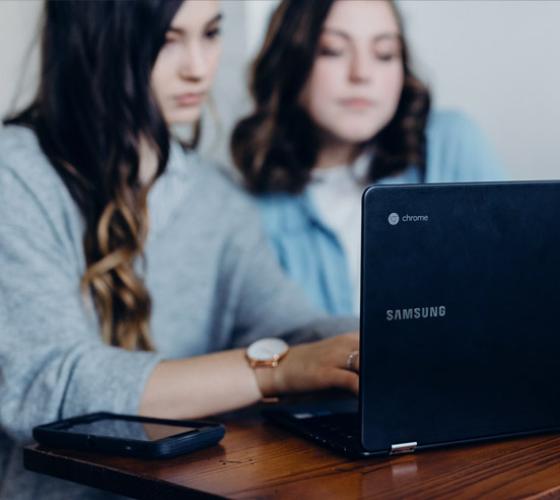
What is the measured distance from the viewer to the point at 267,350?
1245 mm

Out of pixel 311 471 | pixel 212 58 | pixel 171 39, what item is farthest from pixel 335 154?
pixel 311 471

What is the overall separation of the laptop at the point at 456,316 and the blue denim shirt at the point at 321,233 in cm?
77

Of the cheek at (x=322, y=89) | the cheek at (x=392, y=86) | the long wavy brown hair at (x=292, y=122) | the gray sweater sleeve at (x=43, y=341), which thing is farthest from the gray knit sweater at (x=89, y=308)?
the cheek at (x=392, y=86)

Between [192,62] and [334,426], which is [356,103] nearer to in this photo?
[192,62]

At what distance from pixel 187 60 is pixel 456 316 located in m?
0.83

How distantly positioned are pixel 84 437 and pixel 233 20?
39.9 inches

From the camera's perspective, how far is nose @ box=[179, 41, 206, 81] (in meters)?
1.63

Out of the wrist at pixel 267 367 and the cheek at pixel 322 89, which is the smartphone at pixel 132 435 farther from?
the cheek at pixel 322 89

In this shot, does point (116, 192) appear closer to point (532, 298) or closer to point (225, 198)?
point (225, 198)

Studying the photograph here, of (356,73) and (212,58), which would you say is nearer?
(212,58)

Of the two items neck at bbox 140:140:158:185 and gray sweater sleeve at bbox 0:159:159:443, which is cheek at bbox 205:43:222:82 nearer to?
neck at bbox 140:140:158:185

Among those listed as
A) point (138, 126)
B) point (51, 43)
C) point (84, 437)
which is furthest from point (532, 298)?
point (51, 43)

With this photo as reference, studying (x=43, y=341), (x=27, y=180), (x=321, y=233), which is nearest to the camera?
(x=43, y=341)

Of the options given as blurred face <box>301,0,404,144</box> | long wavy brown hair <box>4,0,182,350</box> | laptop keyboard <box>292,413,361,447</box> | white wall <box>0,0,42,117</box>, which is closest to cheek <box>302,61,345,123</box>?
blurred face <box>301,0,404,144</box>
